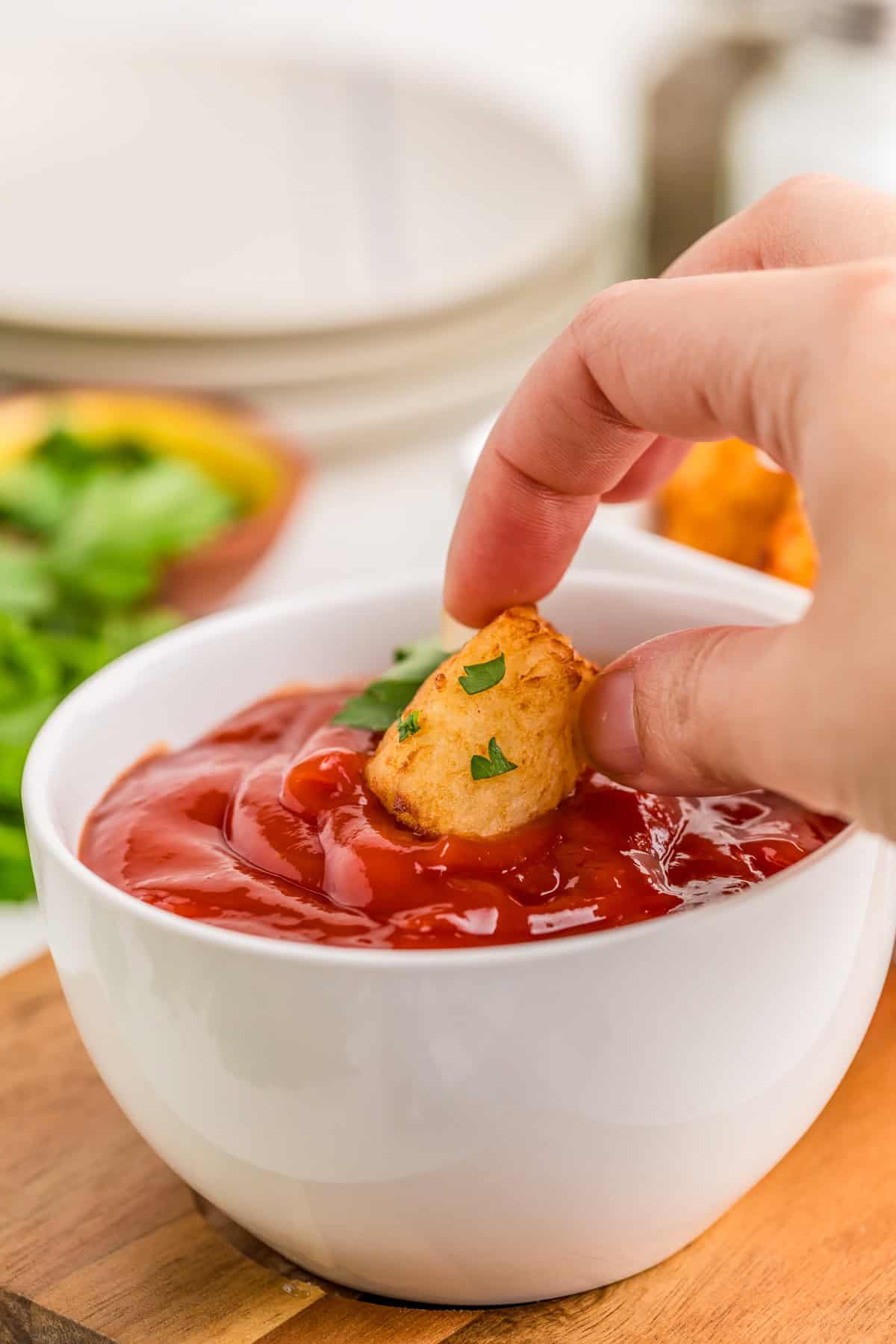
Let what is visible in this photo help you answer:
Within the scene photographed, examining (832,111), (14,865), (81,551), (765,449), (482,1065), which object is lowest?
(14,865)

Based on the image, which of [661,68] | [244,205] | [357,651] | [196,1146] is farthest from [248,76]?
[196,1146]

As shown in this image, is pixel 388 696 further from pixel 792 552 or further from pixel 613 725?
pixel 792 552

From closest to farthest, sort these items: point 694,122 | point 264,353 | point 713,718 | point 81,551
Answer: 1. point 713,718
2. point 81,551
3. point 264,353
4. point 694,122

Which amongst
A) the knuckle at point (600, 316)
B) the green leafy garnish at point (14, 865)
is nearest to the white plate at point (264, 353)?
the green leafy garnish at point (14, 865)

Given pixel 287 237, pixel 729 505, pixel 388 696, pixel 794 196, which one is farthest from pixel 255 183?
pixel 794 196

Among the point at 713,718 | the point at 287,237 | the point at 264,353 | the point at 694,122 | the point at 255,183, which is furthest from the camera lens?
the point at 255,183

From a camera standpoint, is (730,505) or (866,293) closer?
(866,293)

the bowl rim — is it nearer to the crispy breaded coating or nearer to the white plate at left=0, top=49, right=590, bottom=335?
the crispy breaded coating
